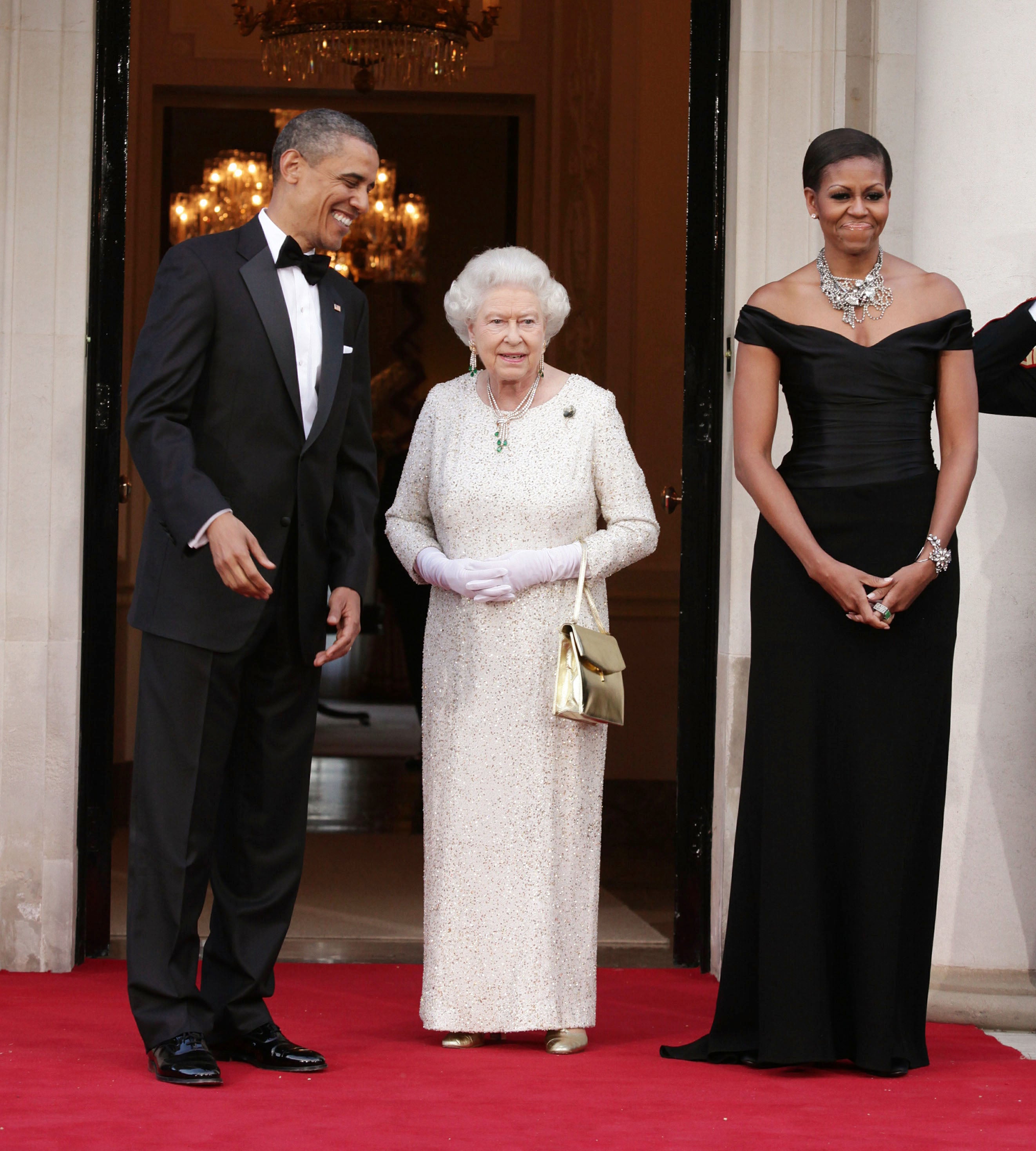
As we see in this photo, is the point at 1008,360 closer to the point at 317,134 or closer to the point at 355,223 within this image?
the point at 317,134

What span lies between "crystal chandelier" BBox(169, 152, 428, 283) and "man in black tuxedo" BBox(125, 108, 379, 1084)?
20.1ft

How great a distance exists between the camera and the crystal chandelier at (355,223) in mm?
9625

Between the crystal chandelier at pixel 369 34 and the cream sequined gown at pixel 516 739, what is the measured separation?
14.6ft

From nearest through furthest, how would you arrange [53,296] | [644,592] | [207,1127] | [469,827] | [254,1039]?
[207,1127] < [254,1039] < [469,827] < [53,296] < [644,592]

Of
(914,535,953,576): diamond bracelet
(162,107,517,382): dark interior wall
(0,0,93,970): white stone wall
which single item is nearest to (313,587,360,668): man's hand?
(914,535,953,576): diamond bracelet

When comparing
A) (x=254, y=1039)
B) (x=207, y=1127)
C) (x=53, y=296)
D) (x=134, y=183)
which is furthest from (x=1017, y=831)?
(x=134, y=183)

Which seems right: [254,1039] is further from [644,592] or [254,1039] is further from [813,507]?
[644,592]

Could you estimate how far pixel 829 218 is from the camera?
3379mm

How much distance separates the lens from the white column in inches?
158

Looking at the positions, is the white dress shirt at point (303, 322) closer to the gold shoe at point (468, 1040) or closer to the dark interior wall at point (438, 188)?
the gold shoe at point (468, 1040)

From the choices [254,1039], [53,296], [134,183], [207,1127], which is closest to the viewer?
[207,1127]

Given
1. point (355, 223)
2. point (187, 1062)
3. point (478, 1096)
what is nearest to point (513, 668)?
point (478, 1096)

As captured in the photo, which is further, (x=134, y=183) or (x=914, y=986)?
(x=134, y=183)

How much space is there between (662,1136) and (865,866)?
0.81 meters
